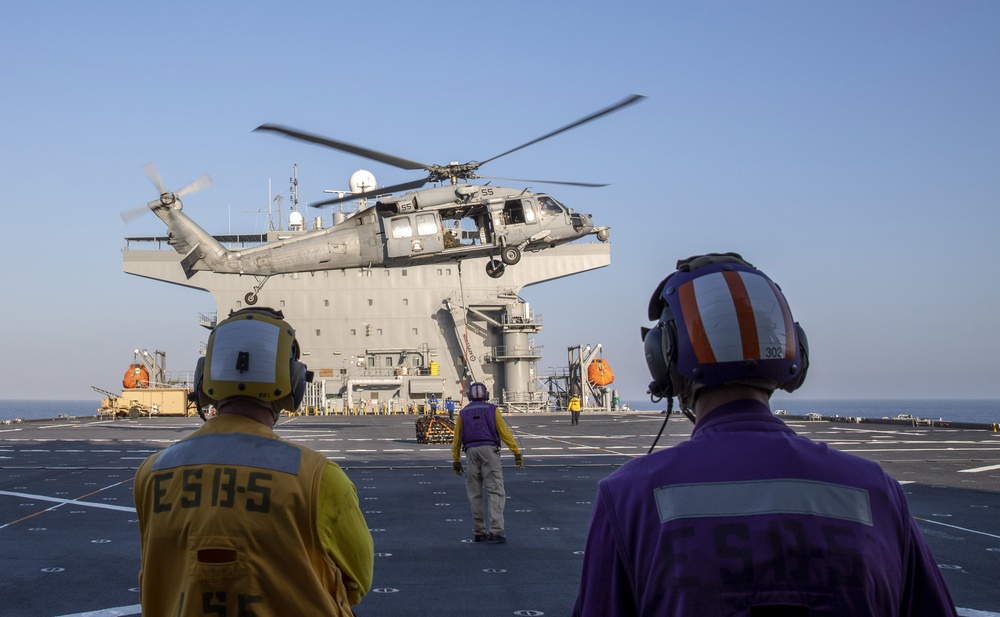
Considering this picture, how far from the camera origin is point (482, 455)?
422 inches

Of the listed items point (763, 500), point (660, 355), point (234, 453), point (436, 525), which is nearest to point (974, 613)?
point (660, 355)

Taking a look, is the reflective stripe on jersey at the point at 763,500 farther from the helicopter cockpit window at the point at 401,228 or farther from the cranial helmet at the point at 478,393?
the helicopter cockpit window at the point at 401,228

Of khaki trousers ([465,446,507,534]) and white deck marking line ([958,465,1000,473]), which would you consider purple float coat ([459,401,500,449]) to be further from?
white deck marking line ([958,465,1000,473])

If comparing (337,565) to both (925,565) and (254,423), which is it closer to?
(254,423)

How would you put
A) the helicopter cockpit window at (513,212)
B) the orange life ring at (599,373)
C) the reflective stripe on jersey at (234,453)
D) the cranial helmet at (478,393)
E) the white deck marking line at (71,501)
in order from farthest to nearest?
the orange life ring at (599,373)
the helicopter cockpit window at (513,212)
the white deck marking line at (71,501)
the cranial helmet at (478,393)
the reflective stripe on jersey at (234,453)

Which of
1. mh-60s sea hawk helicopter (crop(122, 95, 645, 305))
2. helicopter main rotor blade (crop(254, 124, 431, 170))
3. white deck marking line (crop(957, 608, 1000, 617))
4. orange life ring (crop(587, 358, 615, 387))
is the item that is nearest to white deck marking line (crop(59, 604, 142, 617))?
white deck marking line (crop(957, 608, 1000, 617))

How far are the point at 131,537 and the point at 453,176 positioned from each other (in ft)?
43.8

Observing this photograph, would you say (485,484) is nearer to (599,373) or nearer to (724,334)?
(724,334)

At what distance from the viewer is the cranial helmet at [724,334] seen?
251cm

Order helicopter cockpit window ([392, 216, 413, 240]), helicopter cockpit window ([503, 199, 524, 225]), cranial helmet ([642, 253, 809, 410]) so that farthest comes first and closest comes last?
helicopter cockpit window ([503, 199, 524, 225])
helicopter cockpit window ([392, 216, 413, 240])
cranial helmet ([642, 253, 809, 410])

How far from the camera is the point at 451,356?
55438 mm

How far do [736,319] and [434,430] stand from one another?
25.9 m

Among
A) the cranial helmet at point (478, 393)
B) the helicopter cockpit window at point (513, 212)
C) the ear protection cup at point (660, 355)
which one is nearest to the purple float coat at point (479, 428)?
the cranial helmet at point (478, 393)

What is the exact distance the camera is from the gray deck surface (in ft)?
25.0
